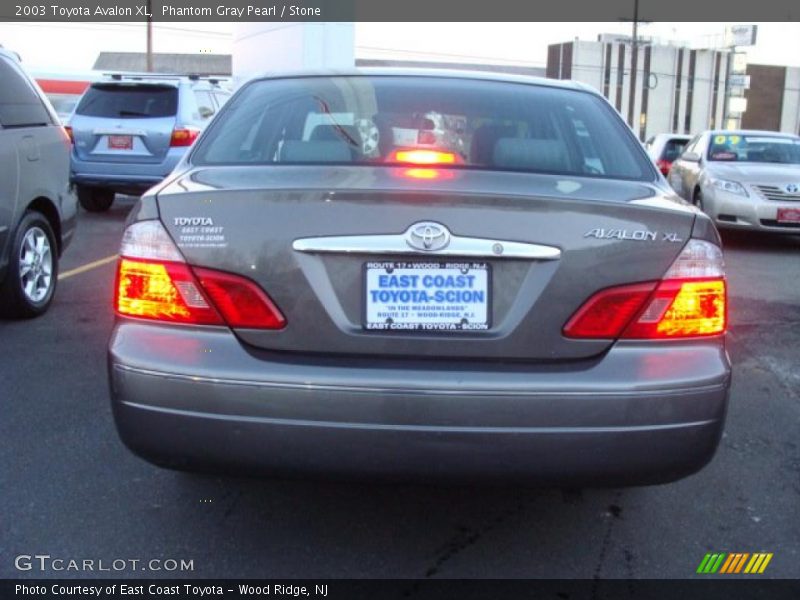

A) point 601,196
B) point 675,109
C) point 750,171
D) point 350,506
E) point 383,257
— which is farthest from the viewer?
point 675,109

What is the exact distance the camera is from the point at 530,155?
Answer: 337cm

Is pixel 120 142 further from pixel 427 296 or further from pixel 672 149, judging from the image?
pixel 672 149

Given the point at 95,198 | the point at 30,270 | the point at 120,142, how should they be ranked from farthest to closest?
the point at 95,198 → the point at 120,142 → the point at 30,270

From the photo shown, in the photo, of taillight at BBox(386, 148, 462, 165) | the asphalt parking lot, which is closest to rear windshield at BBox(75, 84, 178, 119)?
the asphalt parking lot

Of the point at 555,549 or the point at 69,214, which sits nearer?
the point at 555,549

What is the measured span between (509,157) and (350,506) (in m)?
1.37

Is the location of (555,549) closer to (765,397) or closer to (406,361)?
(406,361)

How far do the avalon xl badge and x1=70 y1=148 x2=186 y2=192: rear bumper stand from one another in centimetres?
930

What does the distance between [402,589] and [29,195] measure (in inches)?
167

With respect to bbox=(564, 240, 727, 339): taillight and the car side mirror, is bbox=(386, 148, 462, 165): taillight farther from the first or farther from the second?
the car side mirror

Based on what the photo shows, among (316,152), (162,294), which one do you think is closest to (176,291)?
(162,294)

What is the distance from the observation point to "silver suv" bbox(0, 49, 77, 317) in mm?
5805

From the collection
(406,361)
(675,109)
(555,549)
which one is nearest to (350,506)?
(555,549)

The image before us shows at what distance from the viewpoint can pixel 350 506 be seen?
3.43 m
